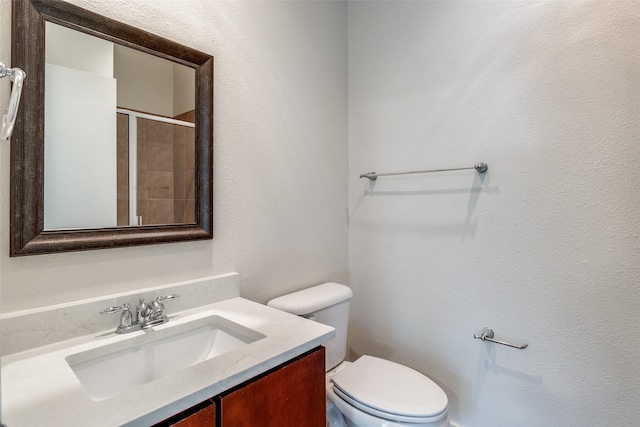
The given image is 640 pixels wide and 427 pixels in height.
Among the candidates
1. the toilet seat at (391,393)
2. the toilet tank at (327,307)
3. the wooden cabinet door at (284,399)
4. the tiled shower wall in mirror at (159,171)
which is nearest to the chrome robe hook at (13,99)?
the tiled shower wall in mirror at (159,171)

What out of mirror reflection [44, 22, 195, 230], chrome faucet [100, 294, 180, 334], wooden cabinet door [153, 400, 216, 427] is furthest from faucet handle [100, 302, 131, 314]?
wooden cabinet door [153, 400, 216, 427]

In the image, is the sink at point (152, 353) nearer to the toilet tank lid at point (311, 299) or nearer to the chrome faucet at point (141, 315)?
the chrome faucet at point (141, 315)

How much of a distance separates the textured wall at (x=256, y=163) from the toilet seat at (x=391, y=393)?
51 cm

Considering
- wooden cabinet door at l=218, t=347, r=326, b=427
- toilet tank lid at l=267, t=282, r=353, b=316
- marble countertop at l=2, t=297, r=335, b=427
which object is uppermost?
marble countertop at l=2, t=297, r=335, b=427

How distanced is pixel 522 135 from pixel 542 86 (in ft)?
0.67

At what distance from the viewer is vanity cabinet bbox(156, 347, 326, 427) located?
28.6 inches

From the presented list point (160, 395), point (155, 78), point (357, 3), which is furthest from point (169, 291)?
point (357, 3)

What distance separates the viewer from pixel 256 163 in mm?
1482

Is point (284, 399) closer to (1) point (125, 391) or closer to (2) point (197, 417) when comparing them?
(2) point (197, 417)

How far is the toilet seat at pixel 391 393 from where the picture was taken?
1.15 metres

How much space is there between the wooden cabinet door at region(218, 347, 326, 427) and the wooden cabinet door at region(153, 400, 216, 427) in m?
0.02

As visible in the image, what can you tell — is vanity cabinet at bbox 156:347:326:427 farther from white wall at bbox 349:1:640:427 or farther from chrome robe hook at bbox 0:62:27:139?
white wall at bbox 349:1:640:427

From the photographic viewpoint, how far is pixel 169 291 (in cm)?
117

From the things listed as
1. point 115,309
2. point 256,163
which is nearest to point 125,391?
point 115,309
